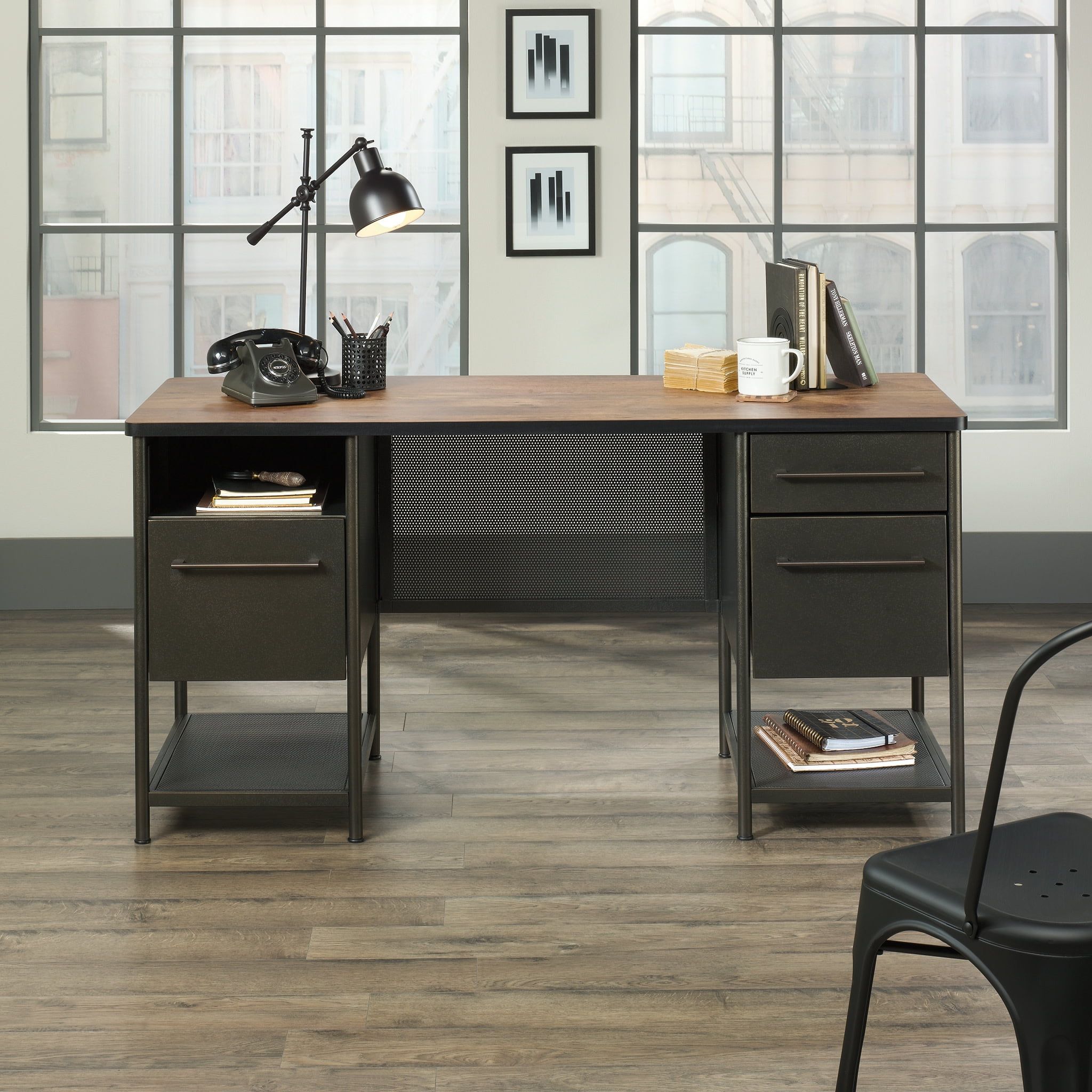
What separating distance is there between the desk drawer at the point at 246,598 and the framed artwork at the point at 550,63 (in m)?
2.42

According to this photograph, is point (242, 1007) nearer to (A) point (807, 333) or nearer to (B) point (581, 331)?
(A) point (807, 333)

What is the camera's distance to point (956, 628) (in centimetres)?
281

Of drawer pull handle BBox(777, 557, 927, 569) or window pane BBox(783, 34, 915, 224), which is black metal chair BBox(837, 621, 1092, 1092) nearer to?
drawer pull handle BBox(777, 557, 927, 569)

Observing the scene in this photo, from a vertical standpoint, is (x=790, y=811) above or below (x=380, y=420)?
below

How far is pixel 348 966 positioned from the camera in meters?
2.38

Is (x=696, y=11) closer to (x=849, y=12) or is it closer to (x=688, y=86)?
(x=688, y=86)

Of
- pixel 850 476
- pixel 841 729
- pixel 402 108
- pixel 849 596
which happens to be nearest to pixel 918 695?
pixel 841 729

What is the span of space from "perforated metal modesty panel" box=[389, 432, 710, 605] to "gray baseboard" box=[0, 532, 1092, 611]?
169 centimetres

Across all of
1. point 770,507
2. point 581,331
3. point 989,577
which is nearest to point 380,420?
point 770,507

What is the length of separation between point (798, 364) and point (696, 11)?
223 cm

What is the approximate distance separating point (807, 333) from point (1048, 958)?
1.81 metres

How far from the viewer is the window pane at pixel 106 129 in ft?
15.6

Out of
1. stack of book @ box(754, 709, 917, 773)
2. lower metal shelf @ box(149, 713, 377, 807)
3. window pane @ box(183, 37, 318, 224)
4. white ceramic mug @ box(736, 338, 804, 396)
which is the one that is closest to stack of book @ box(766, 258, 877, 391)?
white ceramic mug @ box(736, 338, 804, 396)

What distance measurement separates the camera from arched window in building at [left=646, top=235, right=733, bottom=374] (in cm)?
487
